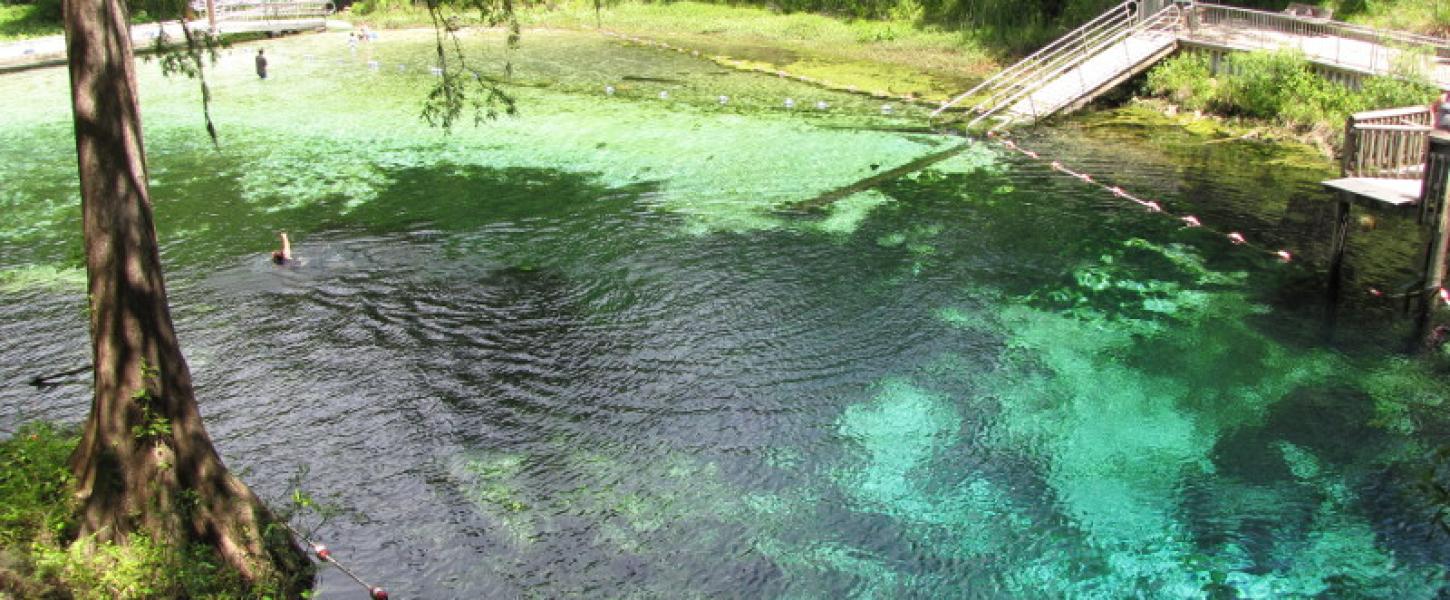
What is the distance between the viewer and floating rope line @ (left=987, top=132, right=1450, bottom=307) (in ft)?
55.9

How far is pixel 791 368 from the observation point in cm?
1530

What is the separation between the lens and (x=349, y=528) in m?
11.6

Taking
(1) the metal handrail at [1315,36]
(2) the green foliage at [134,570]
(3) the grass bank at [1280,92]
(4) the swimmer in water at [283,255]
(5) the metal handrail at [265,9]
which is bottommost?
(2) the green foliage at [134,570]

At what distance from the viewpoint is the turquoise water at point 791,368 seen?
11.3 metres

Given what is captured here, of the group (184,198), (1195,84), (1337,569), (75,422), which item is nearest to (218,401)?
(75,422)

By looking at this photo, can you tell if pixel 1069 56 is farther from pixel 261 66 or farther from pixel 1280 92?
pixel 261 66

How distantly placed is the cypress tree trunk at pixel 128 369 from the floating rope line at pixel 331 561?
77cm

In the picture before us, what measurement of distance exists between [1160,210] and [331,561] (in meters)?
17.5

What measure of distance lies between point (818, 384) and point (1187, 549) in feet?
17.3

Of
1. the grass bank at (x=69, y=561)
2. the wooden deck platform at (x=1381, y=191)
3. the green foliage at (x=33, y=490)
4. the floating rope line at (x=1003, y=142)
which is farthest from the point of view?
the floating rope line at (x=1003, y=142)

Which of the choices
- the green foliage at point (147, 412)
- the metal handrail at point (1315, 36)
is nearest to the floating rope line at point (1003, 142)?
the green foliage at point (147, 412)

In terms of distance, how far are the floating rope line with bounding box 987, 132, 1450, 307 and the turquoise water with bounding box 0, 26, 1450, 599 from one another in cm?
32

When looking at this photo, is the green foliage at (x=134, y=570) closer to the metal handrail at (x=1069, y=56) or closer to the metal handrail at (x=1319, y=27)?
the metal handrail at (x=1069, y=56)

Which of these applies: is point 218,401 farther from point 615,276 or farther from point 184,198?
point 184,198
